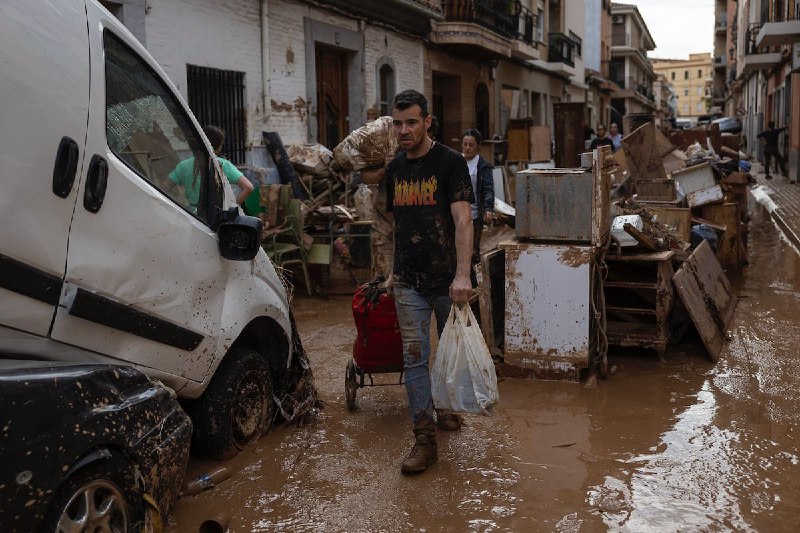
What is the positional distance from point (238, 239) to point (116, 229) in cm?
89

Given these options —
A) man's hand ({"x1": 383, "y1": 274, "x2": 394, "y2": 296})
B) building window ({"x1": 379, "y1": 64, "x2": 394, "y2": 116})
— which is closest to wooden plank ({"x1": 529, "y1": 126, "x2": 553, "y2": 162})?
building window ({"x1": 379, "y1": 64, "x2": 394, "y2": 116})

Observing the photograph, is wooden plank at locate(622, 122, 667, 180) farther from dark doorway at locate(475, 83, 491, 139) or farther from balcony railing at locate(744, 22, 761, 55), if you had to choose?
balcony railing at locate(744, 22, 761, 55)

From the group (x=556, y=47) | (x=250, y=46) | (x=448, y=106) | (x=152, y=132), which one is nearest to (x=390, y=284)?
(x=152, y=132)

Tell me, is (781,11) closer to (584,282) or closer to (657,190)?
(657,190)

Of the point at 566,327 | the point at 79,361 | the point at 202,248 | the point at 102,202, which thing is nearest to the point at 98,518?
the point at 79,361

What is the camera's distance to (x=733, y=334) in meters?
6.74

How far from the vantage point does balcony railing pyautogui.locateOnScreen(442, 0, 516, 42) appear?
1939 cm

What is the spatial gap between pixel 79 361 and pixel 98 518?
1.84 feet

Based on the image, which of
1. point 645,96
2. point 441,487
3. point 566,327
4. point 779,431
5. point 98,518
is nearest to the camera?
point 98,518

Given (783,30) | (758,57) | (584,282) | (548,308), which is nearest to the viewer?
(584,282)

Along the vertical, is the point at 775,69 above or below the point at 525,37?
below

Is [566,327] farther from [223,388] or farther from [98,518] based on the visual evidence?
[98,518]

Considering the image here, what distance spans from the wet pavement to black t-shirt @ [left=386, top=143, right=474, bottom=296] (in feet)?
3.32

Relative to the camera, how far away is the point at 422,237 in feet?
13.5
